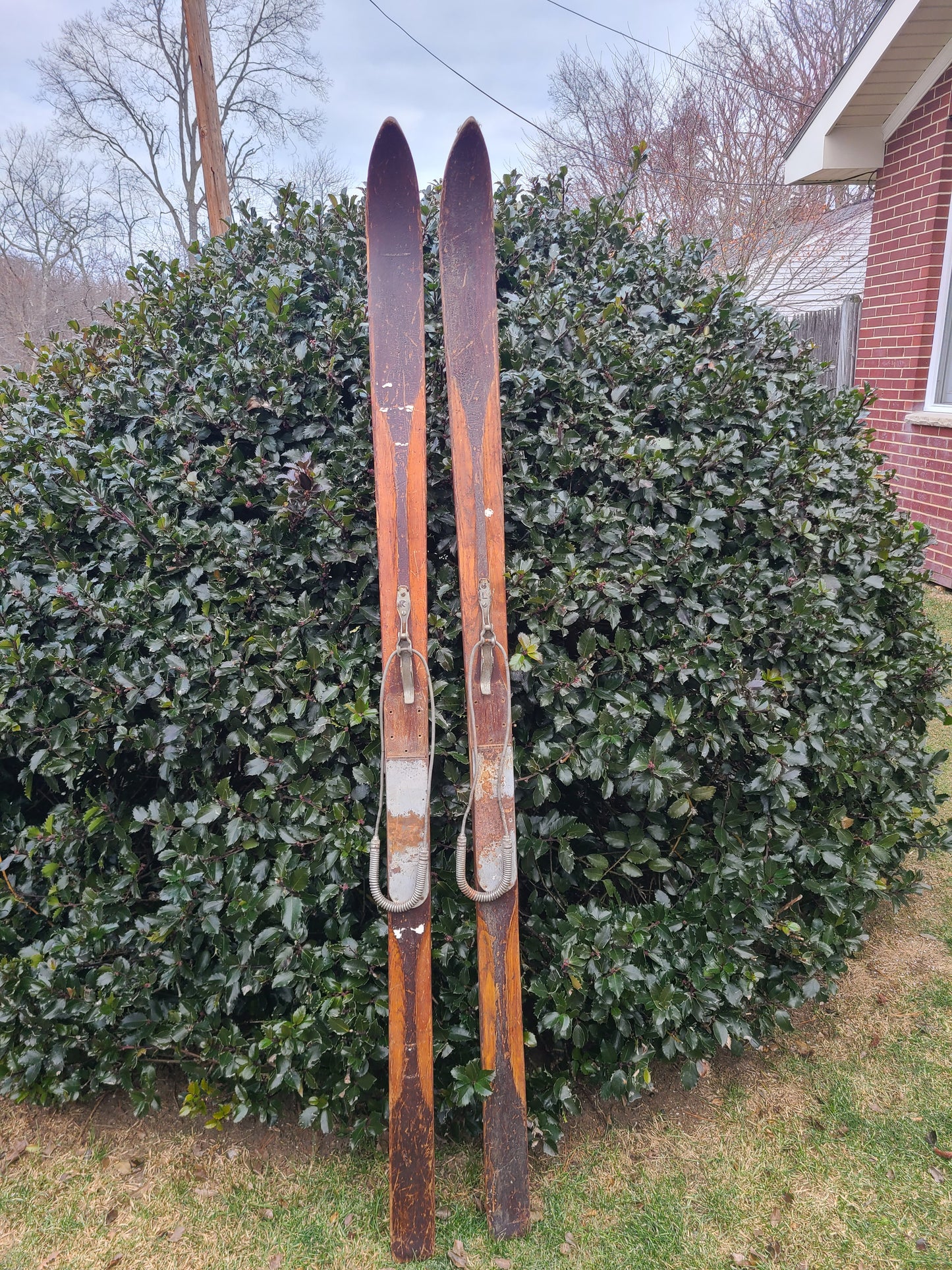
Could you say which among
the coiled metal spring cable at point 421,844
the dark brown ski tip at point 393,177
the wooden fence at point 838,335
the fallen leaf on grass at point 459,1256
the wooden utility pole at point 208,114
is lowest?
the fallen leaf on grass at point 459,1256

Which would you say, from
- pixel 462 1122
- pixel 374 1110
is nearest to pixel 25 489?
pixel 374 1110

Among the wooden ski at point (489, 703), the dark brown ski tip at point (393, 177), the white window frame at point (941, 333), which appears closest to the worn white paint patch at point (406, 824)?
the wooden ski at point (489, 703)

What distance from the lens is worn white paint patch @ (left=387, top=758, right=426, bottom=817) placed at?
1.90 meters

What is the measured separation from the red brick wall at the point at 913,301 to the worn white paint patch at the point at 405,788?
5394 millimetres

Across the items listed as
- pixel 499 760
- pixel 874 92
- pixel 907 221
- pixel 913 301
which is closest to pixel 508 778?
pixel 499 760

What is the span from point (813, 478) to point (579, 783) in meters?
1.14

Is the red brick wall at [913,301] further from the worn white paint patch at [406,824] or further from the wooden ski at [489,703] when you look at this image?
the worn white paint patch at [406,824]

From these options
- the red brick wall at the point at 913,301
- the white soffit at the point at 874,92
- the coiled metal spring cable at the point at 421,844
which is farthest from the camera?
the red brick wall at the point at 913,301

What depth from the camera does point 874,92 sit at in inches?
251

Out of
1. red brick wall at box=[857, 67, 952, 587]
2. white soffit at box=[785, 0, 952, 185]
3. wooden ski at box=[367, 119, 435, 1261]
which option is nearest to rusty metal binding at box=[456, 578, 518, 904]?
wooden ski at box=[367, 119, 435, 1261]

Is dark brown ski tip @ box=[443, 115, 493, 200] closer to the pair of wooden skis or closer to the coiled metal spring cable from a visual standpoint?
the pair of wooden skis

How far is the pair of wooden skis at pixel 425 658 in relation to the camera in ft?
6.14

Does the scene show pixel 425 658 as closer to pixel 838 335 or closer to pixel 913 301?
pixel 913 301

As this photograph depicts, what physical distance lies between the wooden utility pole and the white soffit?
4.77 metres
